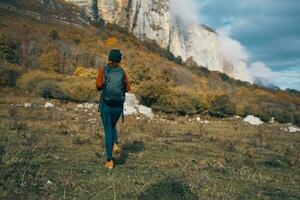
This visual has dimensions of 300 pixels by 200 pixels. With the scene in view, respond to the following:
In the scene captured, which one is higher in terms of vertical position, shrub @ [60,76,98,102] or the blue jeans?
the blue jeans

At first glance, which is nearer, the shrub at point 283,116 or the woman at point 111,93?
the woman at point 111,93

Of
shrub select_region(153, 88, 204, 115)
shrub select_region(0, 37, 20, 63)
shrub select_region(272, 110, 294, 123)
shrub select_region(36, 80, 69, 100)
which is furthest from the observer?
shrub select_region(0, 37, 20, 63)

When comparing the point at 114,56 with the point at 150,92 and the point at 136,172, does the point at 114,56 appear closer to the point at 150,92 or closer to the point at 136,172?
the point at 136,172

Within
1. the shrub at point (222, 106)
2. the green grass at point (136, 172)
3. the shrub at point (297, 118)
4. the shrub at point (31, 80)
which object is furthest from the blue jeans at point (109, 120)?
the shrub at point (297, 118)

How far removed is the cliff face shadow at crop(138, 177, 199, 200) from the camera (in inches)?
257

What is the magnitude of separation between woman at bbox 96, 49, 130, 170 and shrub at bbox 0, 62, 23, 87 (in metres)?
43.7

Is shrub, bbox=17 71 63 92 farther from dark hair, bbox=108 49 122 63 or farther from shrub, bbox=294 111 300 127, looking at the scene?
dark hair, bbox=108 49 122 63

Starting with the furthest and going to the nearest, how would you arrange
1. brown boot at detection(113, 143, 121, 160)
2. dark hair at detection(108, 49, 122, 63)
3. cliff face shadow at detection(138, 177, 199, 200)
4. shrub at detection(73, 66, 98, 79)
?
shrub at detection(73, 66, 98, 79), brown boot at detection(113, 143, 121, 160), dark hair at detection(108, 49, 122, 63), cliff face shadow at detection(138, 177, 199, 200)

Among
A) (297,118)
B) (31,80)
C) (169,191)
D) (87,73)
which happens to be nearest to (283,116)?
(297,118)

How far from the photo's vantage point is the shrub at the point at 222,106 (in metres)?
57.7

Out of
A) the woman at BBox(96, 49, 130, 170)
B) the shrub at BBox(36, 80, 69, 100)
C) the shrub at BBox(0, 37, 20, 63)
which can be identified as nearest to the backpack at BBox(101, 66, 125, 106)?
the woman at BBox(96, 49, 130, 170)

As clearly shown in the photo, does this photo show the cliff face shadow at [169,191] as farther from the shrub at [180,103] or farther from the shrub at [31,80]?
the shrub at [31,80]

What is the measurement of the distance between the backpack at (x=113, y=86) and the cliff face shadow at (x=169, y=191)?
6.20ft

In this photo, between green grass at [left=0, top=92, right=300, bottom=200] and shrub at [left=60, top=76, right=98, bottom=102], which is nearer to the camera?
green grass at [left=0, top=92, right=300, bottom=200]
